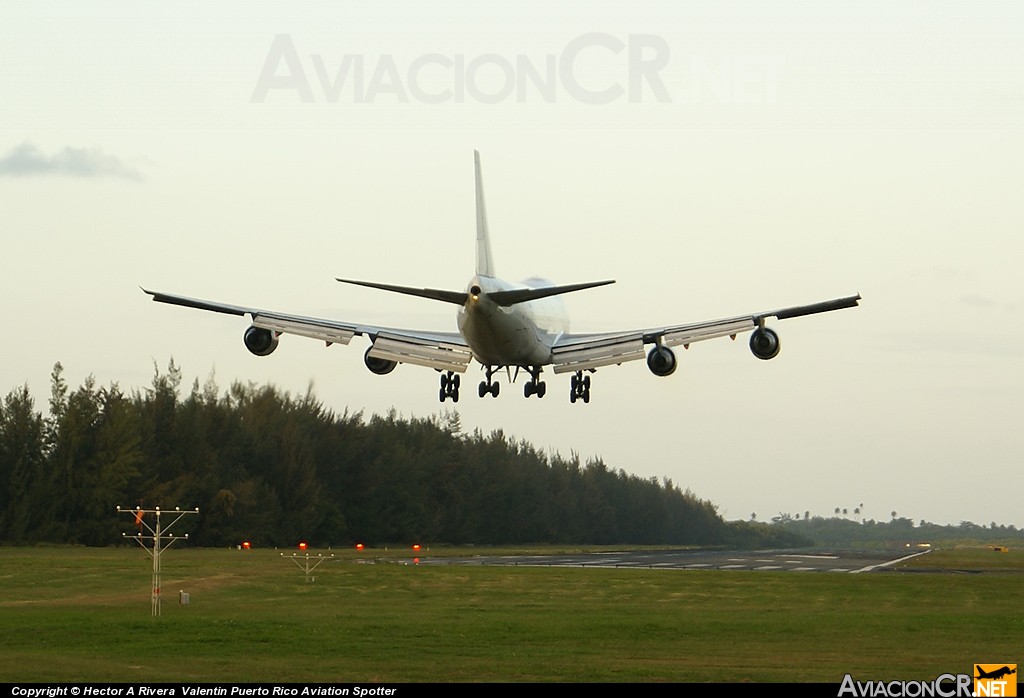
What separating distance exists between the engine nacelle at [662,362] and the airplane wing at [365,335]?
7.51 meters

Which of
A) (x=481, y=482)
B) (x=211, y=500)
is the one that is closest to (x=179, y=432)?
(x=211, y=500)

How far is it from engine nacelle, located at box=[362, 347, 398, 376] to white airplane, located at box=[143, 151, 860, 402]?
0.04 meters

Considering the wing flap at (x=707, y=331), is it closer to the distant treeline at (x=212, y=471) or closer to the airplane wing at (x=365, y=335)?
the airplane wing at (x=365, y=335)

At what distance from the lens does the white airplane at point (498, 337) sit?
54125 mm

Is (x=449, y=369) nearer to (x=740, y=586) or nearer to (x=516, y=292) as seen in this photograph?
(x=516, y=292)

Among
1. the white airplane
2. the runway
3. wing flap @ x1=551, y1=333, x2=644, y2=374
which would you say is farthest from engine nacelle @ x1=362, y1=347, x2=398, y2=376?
the runway

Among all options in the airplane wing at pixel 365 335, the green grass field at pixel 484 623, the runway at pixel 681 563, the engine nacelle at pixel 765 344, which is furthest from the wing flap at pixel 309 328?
the runway at pixel 681 563

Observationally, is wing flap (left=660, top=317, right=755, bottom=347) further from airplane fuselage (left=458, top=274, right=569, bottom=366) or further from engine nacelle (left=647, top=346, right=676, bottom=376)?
airplane fuselage (left=458, top=274, right=569, bottom=366)

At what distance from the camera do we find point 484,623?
6353 cm

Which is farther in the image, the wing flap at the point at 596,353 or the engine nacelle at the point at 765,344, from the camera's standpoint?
the wing flap at the point at 596,353

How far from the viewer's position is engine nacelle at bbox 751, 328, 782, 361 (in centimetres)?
5400

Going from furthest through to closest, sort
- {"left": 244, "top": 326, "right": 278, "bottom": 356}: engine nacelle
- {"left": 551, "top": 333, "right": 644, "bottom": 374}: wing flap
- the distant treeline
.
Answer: the distant treeline, {"left": 551, "top": 333, "right": 644, "bottom": 374}: wing flap, {"left": 244, "top": 326, "right": 278, "bottom": 356}: engine nacelle

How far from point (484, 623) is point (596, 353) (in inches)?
525

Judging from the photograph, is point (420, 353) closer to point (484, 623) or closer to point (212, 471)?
point (484, 623)
